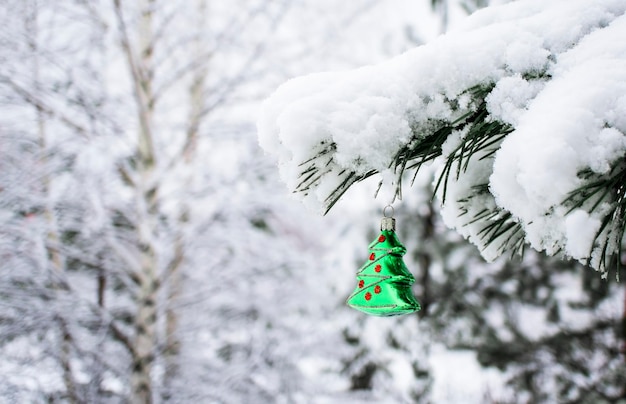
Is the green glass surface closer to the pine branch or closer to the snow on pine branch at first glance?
the snow on pine branch

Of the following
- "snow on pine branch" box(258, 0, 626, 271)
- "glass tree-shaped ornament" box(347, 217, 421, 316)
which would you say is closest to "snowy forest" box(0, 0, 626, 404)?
"glass tree-shaped ornament" box(347, 217, 421, 316)

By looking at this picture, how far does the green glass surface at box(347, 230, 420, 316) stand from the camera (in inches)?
56.4

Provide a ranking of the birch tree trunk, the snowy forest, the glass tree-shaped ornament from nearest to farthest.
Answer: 1. the glass tree-shaped ornament
2. the snowy forest
3. the birch tree trunk

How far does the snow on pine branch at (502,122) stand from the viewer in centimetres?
78

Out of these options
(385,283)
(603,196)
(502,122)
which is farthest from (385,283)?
(603,196)

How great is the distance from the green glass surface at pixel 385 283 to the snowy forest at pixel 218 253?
1144mm

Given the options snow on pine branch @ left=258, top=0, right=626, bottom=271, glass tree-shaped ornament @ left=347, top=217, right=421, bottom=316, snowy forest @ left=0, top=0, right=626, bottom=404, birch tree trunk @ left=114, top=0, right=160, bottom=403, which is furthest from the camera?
birch tree trunk @ left=114, top=0, right=160, bottom=403

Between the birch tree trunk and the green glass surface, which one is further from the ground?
the birch tree trunk

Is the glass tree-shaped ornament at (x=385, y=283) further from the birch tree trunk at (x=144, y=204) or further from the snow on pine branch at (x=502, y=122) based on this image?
the birch tree trunk at (x=144, y=204)

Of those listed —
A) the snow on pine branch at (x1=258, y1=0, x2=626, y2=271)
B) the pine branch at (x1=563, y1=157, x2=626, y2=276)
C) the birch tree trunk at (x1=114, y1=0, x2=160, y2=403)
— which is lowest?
the pine branch at (x1=563, y1=157, x2=626, y2=276)

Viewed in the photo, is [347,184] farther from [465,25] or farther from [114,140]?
[114,140]

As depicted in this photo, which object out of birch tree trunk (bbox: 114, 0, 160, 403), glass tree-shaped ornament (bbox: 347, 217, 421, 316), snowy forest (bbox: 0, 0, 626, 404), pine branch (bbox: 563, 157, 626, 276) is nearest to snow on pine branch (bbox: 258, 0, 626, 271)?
pine branch (bbox: 563, 157, 626, 276)

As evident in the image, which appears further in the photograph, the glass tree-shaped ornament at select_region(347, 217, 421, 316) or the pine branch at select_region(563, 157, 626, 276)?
the glass tree-shaped ornament at select_region(347, 217, 421, 316)

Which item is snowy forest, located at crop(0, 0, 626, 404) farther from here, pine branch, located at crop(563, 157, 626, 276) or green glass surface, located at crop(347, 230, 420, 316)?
pine branch, located at crop(563, 157, 626, 276)
